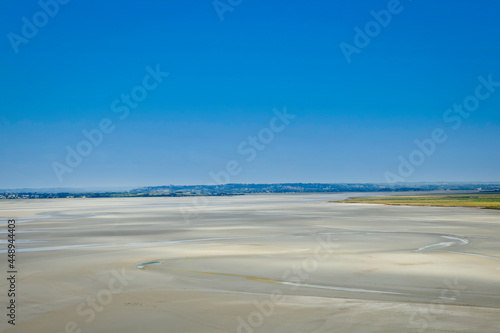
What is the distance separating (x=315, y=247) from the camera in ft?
76.6

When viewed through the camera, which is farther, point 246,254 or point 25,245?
point 25,245

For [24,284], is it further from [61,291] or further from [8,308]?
[8,308]

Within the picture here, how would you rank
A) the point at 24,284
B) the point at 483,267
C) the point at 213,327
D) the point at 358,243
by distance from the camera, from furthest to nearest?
the point at 358,243
the point at 483,267
the point at 24,284
the point at 213,327

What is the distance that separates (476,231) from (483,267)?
16.3 metres

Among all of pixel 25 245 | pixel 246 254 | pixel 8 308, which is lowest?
pixel 8 308

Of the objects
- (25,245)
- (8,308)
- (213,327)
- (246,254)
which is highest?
(25,245)

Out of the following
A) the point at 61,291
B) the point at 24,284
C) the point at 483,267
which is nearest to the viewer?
the point at 61,291

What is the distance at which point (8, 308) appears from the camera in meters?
11.3

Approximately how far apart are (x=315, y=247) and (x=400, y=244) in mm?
4762

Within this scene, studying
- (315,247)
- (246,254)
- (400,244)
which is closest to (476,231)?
(400,244)

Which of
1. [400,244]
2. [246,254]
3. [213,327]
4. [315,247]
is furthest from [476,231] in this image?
→ [213,327]

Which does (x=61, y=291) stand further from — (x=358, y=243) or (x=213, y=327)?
(x=358, y=243)

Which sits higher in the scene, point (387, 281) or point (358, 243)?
point (358, 243)

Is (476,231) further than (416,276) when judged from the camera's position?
Yes
